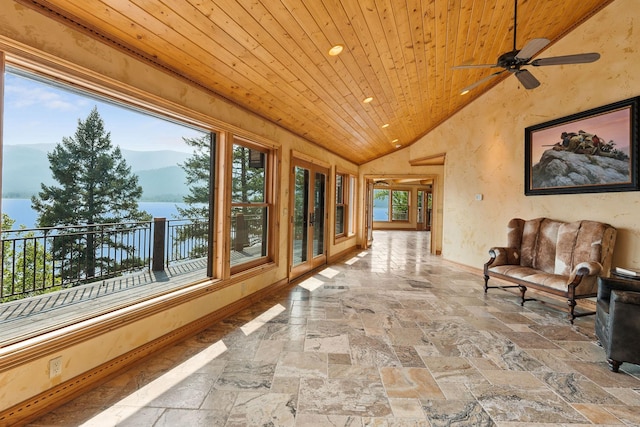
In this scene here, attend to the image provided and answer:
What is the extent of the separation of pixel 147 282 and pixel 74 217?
1281 mm

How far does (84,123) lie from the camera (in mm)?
3570

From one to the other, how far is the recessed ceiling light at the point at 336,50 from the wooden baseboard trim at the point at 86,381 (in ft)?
9.66

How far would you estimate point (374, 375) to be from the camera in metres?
2.19

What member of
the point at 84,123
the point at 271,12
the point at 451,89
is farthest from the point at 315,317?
the point at 451,89

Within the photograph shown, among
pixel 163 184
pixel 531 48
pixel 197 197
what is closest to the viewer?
pixel 531 48

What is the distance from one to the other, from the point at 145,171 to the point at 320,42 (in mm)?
3188

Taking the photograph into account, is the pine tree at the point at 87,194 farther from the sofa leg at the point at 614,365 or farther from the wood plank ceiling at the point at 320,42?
the sofa leg at the point at 614,365

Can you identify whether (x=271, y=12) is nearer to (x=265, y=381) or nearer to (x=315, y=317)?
(x=265, y=381)

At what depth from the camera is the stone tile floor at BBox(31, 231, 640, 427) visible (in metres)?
1.75

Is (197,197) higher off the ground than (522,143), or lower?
lower

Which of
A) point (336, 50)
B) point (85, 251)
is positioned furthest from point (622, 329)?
point (85, 251)

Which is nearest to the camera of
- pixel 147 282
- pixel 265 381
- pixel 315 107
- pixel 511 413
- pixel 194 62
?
pixel 511 413

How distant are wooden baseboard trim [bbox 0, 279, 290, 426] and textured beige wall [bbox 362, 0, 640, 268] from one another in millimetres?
4905

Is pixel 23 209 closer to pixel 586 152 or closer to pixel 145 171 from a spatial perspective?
pixel 145 171
